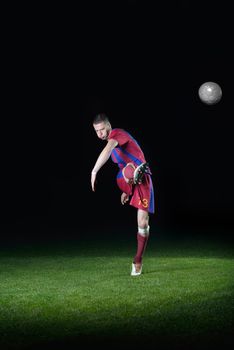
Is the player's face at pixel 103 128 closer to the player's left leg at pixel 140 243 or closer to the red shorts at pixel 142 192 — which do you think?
the red shorts at pixel 142 192

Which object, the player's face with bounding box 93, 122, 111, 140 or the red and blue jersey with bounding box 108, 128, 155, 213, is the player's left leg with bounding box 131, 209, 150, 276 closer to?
the red and blue jersey with bounding box 108, 128, 155, 213

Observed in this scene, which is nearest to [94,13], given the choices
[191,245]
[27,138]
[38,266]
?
[27,138]

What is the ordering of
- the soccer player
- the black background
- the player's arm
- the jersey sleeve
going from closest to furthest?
the player's arm
the jersey sleeve
the soccer player
the black background

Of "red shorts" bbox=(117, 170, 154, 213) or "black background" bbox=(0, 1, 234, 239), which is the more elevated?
"black background" bbox=(0, 1, 234, 239)

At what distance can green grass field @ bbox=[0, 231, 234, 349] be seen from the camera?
165 inches

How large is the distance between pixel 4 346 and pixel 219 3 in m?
9.71

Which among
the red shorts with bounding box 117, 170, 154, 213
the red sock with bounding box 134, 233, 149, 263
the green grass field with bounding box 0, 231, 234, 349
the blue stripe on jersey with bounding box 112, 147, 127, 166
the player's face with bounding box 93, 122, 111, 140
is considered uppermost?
the player's face with bounding box 93, 122, 111, 140

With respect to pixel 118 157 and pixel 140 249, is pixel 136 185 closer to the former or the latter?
pixel 118 157

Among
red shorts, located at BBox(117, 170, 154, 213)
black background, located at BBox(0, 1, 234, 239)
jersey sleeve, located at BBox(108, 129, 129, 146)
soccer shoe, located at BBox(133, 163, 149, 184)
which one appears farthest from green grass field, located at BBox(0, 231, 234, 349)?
black background, located at BBox(0, 1, 234, 239)

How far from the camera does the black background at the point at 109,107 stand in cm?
1238

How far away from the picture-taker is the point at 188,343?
4.00 meters

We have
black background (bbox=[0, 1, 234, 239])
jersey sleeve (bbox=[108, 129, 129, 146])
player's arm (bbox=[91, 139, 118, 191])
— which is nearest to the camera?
player's arm (bbox=[91, 139, 118, 191])

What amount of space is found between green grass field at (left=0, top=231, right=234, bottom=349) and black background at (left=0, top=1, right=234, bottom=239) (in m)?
3.88

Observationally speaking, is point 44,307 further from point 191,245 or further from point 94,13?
point 94,13
